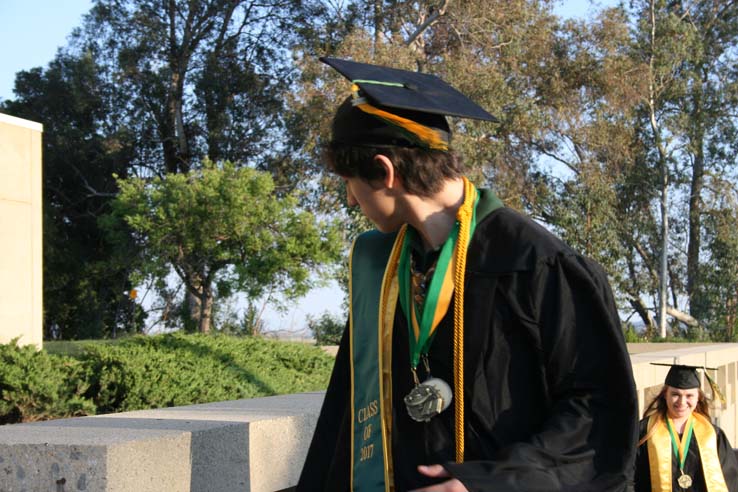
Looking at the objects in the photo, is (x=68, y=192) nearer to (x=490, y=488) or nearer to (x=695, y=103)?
(x=695, y=103)

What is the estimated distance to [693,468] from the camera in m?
6.53

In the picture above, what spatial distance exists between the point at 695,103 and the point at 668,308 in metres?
7.06

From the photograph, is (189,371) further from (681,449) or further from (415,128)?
(415,128)

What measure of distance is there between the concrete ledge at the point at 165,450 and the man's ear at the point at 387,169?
103 cm

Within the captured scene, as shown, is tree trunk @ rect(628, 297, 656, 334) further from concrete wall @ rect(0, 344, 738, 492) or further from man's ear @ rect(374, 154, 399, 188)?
man's ear @ rect(374, 154, 399, 188)

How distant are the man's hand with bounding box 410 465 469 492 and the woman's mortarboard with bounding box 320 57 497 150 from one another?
2.24 feet

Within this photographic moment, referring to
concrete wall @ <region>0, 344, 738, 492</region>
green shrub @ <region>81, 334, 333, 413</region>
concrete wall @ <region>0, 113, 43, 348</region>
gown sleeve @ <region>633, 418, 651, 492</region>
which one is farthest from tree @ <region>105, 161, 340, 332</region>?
concrete wall @ <region>0, 344, 738, 492</region>

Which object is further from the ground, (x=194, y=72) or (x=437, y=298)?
(x=194, y=72)

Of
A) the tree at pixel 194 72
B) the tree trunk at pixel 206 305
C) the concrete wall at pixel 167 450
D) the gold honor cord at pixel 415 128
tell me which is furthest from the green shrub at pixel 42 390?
the tree at pixel 194 72

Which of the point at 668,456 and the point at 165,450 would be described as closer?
the point at 165,450

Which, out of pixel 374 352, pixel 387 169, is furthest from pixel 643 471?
pixel 387 169

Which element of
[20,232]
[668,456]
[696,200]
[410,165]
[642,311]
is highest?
[696,200]

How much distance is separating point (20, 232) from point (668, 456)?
26.5ft

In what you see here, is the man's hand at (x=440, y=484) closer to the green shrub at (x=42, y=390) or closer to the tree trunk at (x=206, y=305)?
the green shrub at (x=42, y=390)
